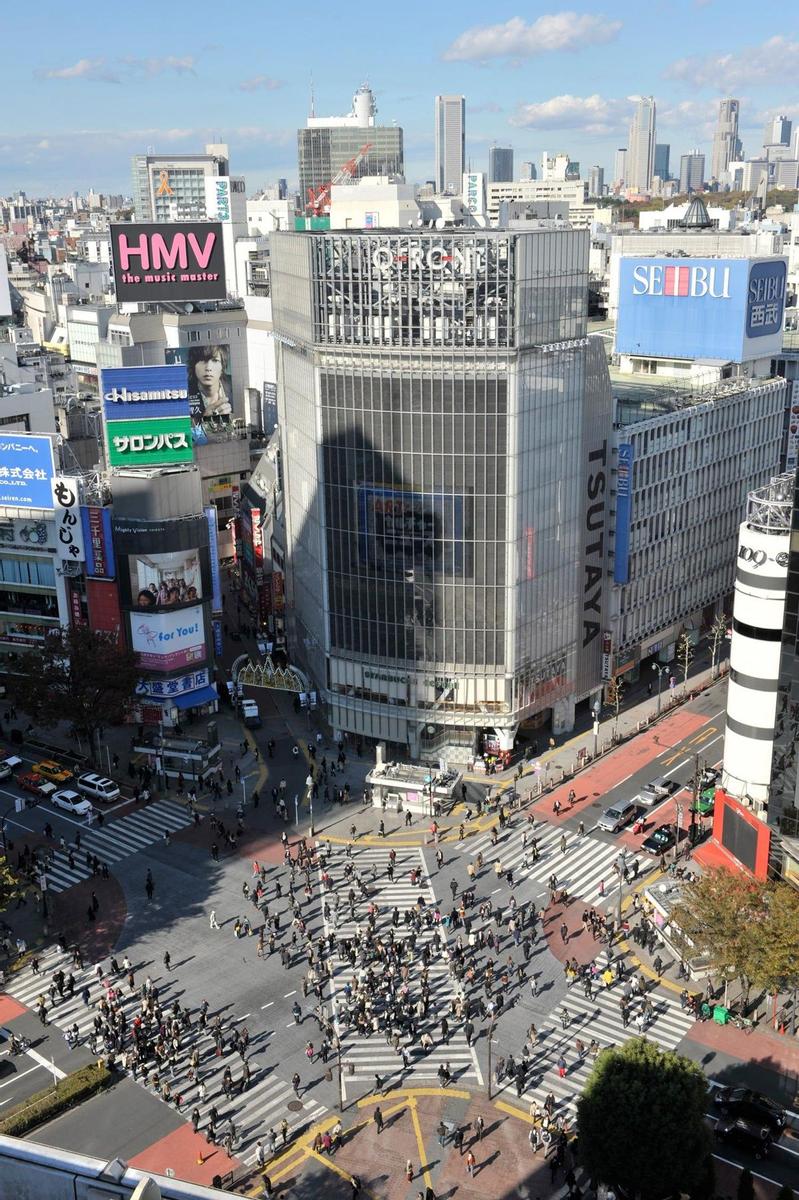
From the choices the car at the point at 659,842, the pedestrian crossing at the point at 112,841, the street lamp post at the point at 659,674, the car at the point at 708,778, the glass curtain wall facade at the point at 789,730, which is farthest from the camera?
the street lamp post at the point at 659,674

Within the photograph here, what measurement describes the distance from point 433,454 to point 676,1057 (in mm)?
49270

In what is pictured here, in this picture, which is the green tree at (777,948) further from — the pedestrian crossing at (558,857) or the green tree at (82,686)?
the green tree at (82,686)

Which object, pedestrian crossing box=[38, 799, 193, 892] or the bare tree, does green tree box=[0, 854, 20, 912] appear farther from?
the bare tree

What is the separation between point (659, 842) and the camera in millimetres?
79312

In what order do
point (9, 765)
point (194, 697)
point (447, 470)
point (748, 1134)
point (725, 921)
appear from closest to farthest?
point (748, 1134)
point (725, 921)
point (447, 470)
point (9, 765)
point (194, 697)

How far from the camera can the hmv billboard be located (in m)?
126

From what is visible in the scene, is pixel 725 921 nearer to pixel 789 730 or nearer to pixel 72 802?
pixel 789 730

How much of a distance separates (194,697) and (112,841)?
1973 centimetres

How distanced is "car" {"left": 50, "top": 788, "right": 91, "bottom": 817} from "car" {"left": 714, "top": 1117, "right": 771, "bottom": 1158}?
51.4 m

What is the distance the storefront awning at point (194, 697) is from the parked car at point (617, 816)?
36660 mm

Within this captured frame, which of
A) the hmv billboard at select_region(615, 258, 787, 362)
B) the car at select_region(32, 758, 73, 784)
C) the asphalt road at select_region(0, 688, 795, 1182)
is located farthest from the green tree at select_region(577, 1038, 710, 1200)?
the hmv billboard at select_region(615, 258, 787, 362)

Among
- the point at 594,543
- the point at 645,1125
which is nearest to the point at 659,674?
the point at 594,543

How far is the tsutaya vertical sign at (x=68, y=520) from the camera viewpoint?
326ft

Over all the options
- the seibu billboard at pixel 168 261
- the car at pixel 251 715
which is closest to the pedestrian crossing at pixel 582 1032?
the car at pixel 251 715
